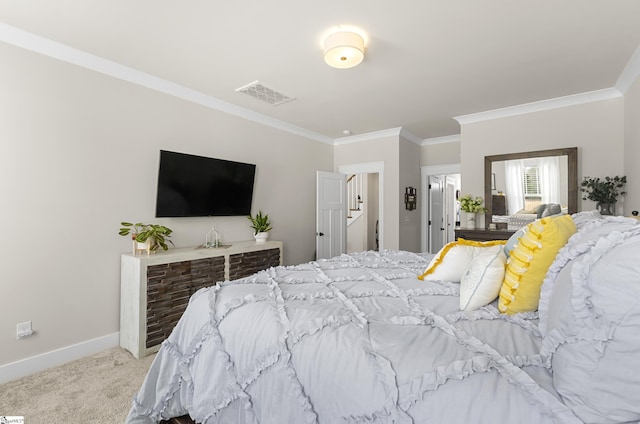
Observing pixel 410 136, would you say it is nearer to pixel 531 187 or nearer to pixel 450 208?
pixel 531 187

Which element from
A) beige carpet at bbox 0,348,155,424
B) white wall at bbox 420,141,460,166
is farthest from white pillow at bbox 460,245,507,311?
white wall at bbox 420,141,460,166

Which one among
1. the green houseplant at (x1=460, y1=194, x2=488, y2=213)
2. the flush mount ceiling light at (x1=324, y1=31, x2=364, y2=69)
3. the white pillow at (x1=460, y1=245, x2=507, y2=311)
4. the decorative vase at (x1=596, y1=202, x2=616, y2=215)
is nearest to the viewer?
the white pillow at (x1=460, y1=245, x2=507, y2=311)

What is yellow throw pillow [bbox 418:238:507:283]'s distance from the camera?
5.88ft

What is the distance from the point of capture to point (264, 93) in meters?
3.41

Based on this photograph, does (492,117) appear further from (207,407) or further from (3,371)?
(3,371)

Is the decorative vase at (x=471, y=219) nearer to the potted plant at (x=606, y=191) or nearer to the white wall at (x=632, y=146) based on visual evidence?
the potted plant at (x=606, y=191)

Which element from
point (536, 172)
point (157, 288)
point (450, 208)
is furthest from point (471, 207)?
point (157, 288)

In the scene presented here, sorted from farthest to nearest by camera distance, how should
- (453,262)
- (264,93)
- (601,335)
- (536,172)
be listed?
(536,172) → (264,93) → (453,262) → (601,335)

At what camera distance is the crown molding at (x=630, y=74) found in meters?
2.64

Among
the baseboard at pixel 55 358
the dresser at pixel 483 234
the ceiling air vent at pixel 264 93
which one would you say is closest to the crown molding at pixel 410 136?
the dresser at pixel 483 234

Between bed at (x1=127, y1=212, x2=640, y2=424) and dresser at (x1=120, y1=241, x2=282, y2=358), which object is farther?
dresser at (x1=120, y1=241, x2=282, y2=358)

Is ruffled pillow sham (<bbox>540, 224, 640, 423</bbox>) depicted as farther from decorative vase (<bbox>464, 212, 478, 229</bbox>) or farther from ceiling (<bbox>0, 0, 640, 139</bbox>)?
decorative vase (<bbox>464, 212, 478, 229</bbox>)

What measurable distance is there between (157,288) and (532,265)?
2.80 metres

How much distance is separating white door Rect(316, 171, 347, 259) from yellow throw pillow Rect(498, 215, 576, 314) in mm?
3691
